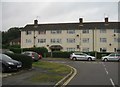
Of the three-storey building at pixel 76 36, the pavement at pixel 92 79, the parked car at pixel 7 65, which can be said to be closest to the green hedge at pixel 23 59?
the parked car at pixel 7 65

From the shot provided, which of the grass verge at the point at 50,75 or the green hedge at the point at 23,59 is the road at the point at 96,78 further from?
the green hedge at the point at 23,59

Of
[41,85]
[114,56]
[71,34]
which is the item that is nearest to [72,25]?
[71,34]

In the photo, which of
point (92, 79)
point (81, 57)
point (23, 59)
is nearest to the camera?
point (92, 79)

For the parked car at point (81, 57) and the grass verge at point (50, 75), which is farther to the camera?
the parked car at point (81, 57)

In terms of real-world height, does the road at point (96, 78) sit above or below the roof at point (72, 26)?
below

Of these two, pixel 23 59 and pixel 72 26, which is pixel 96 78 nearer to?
pixel 23 59

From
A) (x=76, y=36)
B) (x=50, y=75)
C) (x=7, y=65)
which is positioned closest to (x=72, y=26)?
(x=76, y=36)

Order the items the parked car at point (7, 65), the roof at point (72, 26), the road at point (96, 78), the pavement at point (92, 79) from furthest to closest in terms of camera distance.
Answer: the roof at point (72, 26), the parked car at point (7, 65), the road at point (96, 78), the pavement at point (92, 79)

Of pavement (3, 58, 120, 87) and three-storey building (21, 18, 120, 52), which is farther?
three-storey building (21, 18, 120, 52)

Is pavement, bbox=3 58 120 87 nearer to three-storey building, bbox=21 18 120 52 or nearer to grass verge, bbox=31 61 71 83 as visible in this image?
grass verge, bbox=31 61 71 83

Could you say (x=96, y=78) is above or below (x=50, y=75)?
below

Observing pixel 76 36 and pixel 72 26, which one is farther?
pixel 72 26

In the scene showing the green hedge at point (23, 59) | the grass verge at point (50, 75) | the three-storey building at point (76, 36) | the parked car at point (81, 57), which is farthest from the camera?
the three-storey building at point (76, 36)

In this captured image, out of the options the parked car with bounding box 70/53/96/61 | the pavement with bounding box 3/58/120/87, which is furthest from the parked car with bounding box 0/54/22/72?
the parked car with bounding box 70/53/96/61
